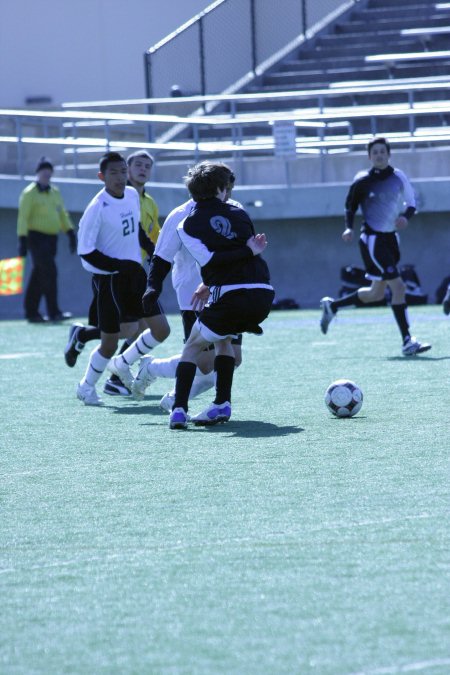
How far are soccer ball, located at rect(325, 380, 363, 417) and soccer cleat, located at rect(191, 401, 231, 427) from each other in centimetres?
63

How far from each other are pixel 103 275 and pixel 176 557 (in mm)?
5321

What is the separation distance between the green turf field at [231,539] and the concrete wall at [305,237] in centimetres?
1026

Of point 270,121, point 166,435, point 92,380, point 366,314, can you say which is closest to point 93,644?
point 166,435

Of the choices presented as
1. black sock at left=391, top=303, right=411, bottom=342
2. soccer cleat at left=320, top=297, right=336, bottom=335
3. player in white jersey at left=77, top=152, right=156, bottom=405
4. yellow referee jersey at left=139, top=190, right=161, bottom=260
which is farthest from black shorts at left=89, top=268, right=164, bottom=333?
soccer cleat at left=320, top=297, right=336, bottom=335

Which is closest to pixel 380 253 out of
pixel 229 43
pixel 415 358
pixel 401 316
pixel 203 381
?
pixel 401 316

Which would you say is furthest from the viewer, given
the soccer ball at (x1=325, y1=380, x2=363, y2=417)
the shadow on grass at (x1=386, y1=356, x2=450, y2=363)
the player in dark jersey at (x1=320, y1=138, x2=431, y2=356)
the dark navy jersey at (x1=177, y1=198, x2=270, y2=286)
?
the player in dark jersey at (x1=320, y1=138, x2=431, y2=356)

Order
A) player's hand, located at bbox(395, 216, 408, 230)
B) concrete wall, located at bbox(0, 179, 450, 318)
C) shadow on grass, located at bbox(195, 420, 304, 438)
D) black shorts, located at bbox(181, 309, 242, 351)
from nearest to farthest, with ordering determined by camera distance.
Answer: shadow on grass, located at bbox(195, 420, 304, 438) < black shorts, located at bbox(181, 309, 242, 351) < player's hand, located at bbox(395, 216, 408, 230) < concrete wall, located at bbox(0, 179, 450, 318)

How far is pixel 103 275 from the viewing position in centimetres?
1046

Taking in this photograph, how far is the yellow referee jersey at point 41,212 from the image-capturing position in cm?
1917

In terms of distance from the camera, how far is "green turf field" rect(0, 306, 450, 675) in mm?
4191

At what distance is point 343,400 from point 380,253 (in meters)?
4.79

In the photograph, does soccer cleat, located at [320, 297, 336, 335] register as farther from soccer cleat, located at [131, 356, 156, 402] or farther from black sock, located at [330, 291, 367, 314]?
soccer cleat, located at [131, 356, 156, 402]

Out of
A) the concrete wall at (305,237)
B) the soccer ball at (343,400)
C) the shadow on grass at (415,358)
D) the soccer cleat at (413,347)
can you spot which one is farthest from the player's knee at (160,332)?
the concrete wall at (305,237)

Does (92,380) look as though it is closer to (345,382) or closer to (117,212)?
(117,212)
